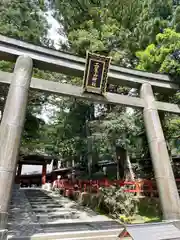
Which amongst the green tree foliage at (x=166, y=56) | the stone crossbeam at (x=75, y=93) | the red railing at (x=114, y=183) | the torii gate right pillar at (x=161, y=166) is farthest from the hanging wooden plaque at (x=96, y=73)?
the red railing at (x=114, y=183)

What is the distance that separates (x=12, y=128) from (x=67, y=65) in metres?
2.51

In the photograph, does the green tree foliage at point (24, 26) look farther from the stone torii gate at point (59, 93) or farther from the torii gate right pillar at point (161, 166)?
the torii gate right pillar at point (161, 166)

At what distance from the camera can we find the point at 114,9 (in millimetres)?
14508

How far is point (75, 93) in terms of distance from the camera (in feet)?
18.2

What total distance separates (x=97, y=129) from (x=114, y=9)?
9.00m

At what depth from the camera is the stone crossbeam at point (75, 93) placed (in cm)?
514

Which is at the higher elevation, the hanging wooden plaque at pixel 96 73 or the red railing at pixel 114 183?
the hanging wooden plaque at pixel 96 73

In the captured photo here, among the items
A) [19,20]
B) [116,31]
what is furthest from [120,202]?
[116,31]

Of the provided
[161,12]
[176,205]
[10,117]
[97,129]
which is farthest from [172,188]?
[161,12]

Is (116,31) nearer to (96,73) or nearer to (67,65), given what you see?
(96,73)

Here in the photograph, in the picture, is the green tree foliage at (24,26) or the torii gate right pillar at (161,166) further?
the green tree foliage at (24,26)

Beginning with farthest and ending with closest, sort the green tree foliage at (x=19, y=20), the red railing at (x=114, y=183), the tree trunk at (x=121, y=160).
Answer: the tree trunk at (x=121, y=160), the green tree foliage at (x=19, y=20), the red railing at (x=114, y=183)

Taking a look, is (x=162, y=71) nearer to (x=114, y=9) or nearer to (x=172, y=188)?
(x=172, y=188)

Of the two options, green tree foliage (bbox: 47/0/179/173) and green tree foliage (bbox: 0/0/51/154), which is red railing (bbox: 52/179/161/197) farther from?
green tree foliage (bbox: 0/0/51/154)
